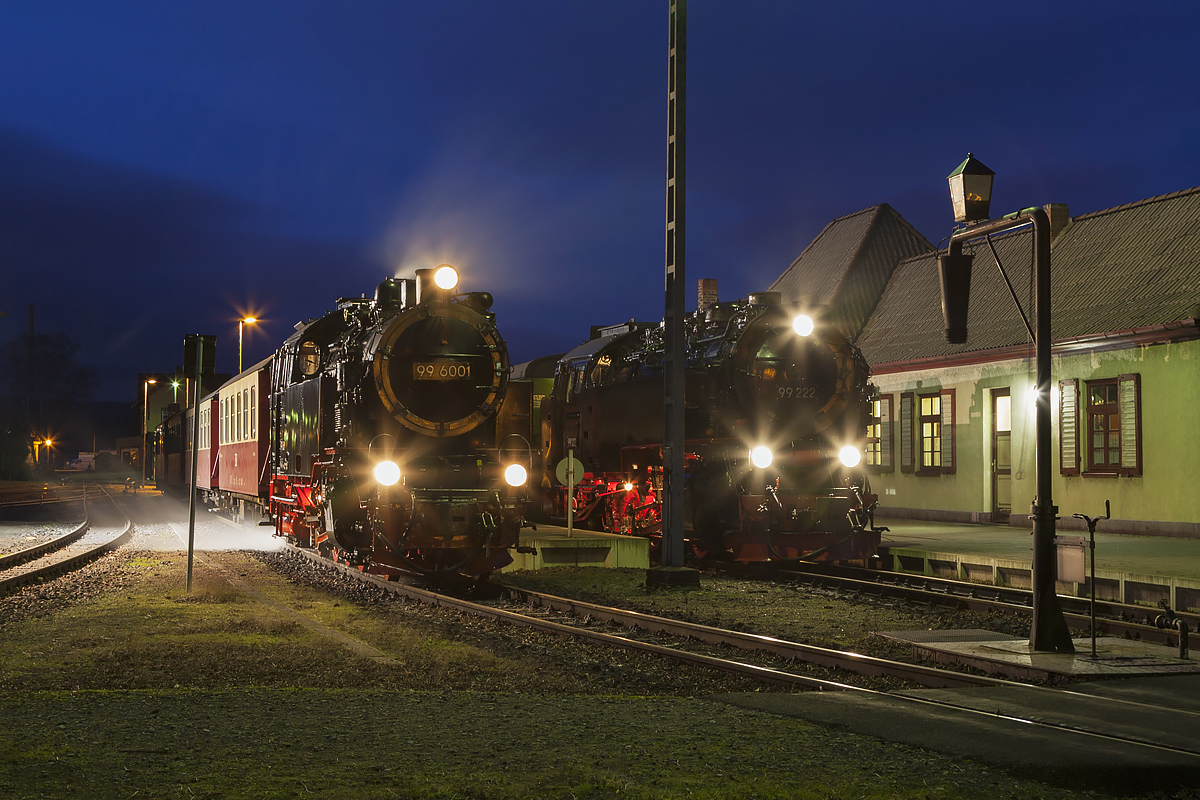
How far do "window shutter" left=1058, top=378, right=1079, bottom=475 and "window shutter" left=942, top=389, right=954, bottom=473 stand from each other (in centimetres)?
273

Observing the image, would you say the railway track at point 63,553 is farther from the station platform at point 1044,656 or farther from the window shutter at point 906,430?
the window shutter at point 906,430

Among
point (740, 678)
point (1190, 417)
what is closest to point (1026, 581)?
point (1190, 417)

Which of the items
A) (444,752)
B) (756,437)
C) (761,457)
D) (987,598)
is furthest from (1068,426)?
(444,752)

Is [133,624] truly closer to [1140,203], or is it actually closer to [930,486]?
[930,486]

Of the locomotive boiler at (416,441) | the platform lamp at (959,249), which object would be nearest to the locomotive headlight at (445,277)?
the locomotive boiler at (416,441)

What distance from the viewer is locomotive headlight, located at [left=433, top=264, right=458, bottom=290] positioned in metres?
13.0

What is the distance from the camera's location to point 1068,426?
19.6 m

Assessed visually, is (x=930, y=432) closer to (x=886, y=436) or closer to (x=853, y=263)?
(x=886, y=436)

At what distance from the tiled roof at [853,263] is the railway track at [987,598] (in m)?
13.0

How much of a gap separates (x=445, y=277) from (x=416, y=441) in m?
1.92

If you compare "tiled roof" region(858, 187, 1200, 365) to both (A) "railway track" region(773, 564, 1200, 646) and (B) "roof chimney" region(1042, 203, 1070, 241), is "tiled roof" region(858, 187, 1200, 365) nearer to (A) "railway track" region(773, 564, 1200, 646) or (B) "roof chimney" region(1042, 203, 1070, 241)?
(B) "roof chimney" region(1042, 203, 1070, 241)

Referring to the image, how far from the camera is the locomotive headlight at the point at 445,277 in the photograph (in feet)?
42.6

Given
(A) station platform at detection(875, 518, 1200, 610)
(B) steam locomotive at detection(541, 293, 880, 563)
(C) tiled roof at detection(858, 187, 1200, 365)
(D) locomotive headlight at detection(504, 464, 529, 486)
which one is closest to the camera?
(A) station platform at detection(875, 518, 1200, 610)

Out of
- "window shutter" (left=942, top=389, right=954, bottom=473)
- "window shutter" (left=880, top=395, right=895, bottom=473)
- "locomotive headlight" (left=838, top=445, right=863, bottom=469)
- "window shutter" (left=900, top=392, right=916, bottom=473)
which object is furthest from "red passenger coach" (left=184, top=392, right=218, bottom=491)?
"window shutter" (left=942, top=389, right=954, bottom=473)
